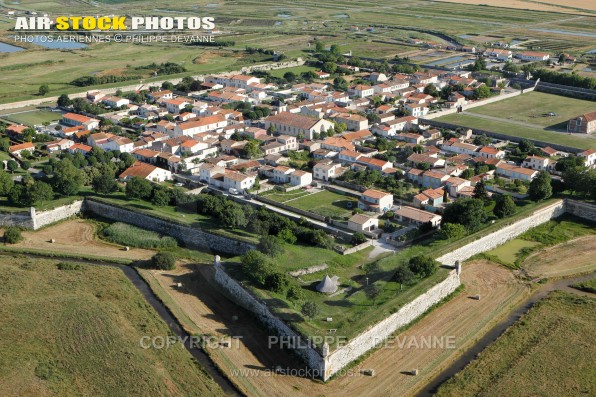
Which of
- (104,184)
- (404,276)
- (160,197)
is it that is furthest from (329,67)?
(404,276)

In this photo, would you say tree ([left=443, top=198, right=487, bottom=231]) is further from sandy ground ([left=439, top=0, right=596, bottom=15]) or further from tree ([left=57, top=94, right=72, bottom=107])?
sandy ground ([left=439, top=0, right=596, bottom=15])

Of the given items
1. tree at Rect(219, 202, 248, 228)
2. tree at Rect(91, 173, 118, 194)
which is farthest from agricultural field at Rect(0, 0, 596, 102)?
tree at Rect(219, 202, 248, 228)

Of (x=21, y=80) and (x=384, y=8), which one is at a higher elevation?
(x=384, y=8)

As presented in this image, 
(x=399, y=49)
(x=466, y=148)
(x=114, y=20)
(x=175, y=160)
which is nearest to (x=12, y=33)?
(x=114, y=20)

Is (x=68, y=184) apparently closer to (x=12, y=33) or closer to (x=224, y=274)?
(x=224, y=274)

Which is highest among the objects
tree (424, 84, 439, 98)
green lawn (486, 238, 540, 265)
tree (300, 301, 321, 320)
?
tree (424, 84, 439, 98)

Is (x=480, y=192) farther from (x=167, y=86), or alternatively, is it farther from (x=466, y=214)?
(x=167, y=86)

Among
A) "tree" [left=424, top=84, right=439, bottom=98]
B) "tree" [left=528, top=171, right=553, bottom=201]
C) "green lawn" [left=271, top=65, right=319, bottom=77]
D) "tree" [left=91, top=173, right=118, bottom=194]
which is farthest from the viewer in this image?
"green lawn" [left=271, top=65, right=319, bottom=77]
